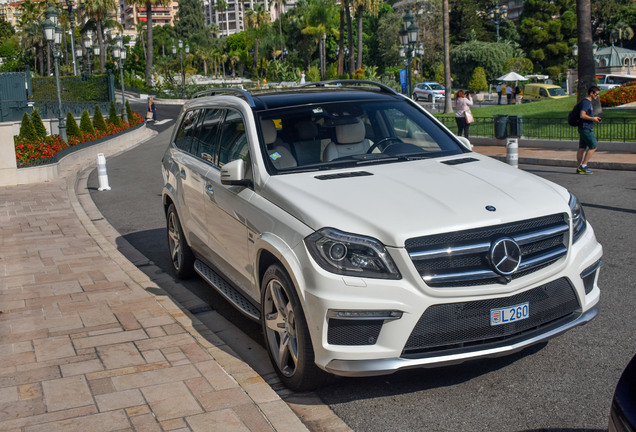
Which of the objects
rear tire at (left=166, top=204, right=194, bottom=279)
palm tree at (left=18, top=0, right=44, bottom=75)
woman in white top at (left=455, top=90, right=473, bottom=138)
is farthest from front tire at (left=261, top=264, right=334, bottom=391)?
palm tree at (left=18, top=0, right=44, bottom=75)

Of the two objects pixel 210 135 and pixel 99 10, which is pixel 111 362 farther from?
pixel 99 10

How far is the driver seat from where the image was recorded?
579cm

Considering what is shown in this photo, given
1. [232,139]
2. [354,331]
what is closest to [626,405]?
[354,331]

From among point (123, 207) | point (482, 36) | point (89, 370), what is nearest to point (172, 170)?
point (89, 370)

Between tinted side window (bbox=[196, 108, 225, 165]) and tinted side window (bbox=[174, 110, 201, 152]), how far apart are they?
256mm

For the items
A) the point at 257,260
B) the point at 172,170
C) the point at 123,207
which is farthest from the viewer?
the point at 123,207

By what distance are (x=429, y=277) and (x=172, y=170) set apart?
4262 millimetres

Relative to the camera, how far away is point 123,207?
1428 centimetres

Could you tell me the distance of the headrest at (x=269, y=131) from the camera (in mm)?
5746

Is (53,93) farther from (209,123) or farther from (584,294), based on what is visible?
(584,294)

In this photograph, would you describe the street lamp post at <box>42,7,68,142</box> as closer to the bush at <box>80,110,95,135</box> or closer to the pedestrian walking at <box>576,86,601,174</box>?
the bush at <box>80,110,95,135</box>

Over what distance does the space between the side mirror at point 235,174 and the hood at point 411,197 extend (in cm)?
28

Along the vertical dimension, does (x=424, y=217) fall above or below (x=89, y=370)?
above

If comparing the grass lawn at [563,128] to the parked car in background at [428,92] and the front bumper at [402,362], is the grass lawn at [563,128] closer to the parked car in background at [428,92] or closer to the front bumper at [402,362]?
the front bumper at [402,362]
